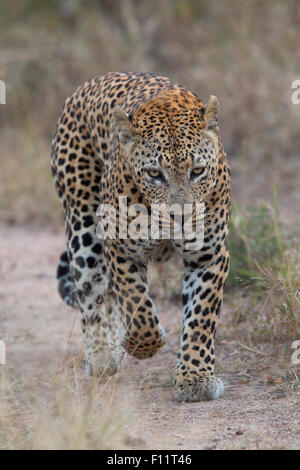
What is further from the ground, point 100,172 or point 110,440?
point 100,172

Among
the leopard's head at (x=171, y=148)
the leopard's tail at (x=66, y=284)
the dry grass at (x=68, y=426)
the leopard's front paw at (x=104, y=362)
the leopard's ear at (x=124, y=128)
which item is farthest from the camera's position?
the leopard's tail at (x=66, y=284)

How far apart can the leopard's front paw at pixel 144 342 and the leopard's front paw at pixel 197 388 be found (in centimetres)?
25

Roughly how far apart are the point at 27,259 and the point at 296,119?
3.66 metres

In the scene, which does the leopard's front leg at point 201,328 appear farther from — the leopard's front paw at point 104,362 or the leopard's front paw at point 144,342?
the leopard's front paw at point 104,362

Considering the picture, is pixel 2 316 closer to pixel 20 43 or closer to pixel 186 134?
pixel 186 134

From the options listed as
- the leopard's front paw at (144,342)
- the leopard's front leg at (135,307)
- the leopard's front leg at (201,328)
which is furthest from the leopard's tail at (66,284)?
the leopard's front leg at (201,328)

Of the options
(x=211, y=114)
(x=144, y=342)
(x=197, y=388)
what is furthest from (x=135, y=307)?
(x=211, y=114)

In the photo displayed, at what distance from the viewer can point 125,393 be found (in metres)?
5.10

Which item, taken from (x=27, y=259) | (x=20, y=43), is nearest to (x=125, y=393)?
(x=27, y=259)

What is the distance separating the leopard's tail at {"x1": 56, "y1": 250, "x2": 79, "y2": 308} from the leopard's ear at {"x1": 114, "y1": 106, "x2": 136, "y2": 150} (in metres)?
1.60

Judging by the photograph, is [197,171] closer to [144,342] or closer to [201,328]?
[201,328]

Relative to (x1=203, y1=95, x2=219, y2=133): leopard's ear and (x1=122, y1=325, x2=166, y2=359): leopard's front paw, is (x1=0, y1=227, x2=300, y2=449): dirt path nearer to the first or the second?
(x1=122, y1=325, x2=166, y2=359): leopard's front paw

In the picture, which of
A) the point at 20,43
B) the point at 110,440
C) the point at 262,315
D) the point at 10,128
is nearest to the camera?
the point at 110,440

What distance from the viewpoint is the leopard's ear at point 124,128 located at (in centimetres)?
475
